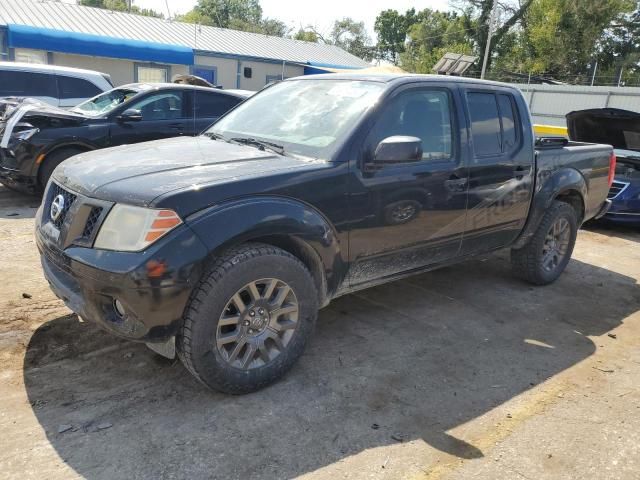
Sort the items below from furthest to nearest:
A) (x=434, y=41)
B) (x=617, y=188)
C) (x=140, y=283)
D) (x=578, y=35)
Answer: (x=434, y=41), (x=578, y=35), (x=617, y=188), (x=140, y=283)

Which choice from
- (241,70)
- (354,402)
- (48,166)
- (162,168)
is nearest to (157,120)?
(48,166)

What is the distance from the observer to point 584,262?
653 centimetres

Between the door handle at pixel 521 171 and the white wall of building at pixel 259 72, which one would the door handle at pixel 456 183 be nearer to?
the door handle at pixel 521 171

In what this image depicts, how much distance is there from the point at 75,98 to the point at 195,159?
757 cm

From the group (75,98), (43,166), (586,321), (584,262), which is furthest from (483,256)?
(75,98)

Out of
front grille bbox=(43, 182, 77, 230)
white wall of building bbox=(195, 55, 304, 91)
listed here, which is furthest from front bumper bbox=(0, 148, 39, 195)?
white wall of building bbox=(195, 55, 304, 91)

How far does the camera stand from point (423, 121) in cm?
395

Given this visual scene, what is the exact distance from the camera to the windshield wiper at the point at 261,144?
3561mm

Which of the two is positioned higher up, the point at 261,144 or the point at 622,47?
the point at 622,47

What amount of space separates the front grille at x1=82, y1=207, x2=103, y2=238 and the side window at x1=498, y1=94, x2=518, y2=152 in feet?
10.6

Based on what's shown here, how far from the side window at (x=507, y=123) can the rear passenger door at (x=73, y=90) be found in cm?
754

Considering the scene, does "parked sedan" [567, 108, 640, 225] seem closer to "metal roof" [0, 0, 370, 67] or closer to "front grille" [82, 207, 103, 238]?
"front grille" [82, 207, 103, 238]

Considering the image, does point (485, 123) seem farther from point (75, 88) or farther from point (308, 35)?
point (308, 35)

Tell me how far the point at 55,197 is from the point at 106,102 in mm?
5457
